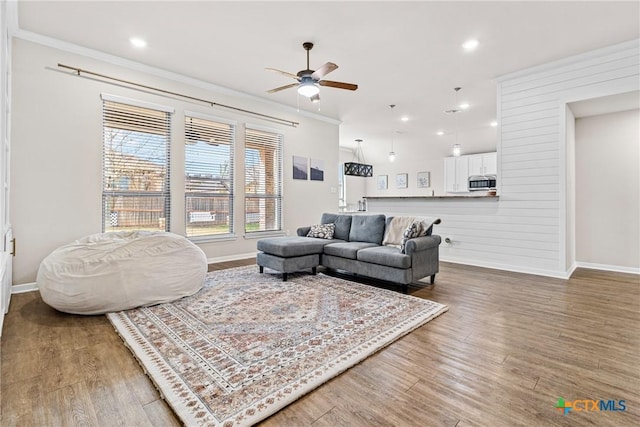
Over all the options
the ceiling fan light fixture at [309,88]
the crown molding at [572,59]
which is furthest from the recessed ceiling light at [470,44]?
the ceiling fan light fixture at [309,88]

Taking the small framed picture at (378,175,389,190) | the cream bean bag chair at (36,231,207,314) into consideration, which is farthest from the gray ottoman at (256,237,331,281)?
the small framed picture at (378,175,389,190)

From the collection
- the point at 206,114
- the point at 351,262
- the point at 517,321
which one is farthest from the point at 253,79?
the point at 517,321

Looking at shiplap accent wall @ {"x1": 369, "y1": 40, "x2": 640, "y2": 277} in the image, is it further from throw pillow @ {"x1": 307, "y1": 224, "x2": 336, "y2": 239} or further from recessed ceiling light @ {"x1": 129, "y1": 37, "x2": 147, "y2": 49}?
recessed ceiling light @ {"x1": 129, "y1": 37, "x2": 147, "y2": 49}

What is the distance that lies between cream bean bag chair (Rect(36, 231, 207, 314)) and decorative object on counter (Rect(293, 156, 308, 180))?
347 centimetres

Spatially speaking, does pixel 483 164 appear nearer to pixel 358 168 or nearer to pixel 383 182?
pixel 383 182

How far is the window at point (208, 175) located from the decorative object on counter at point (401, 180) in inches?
258

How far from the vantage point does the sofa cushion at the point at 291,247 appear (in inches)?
154

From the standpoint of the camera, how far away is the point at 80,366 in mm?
1934

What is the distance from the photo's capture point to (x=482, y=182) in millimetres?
8414

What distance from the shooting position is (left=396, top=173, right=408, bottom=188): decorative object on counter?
10391 millimetres

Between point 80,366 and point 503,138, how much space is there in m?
5.49

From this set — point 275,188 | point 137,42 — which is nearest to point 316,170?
point 275,188

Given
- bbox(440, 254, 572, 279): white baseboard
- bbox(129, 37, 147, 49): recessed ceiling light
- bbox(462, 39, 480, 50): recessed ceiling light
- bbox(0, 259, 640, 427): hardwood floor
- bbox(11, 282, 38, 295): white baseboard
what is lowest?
bbox(0, 259, 640, 427): hardwood floor

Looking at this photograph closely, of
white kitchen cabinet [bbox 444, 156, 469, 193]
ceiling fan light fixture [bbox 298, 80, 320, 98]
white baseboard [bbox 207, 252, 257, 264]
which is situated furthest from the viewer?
white kitchen cabinet [bbox 444, 156, 469, 193]
